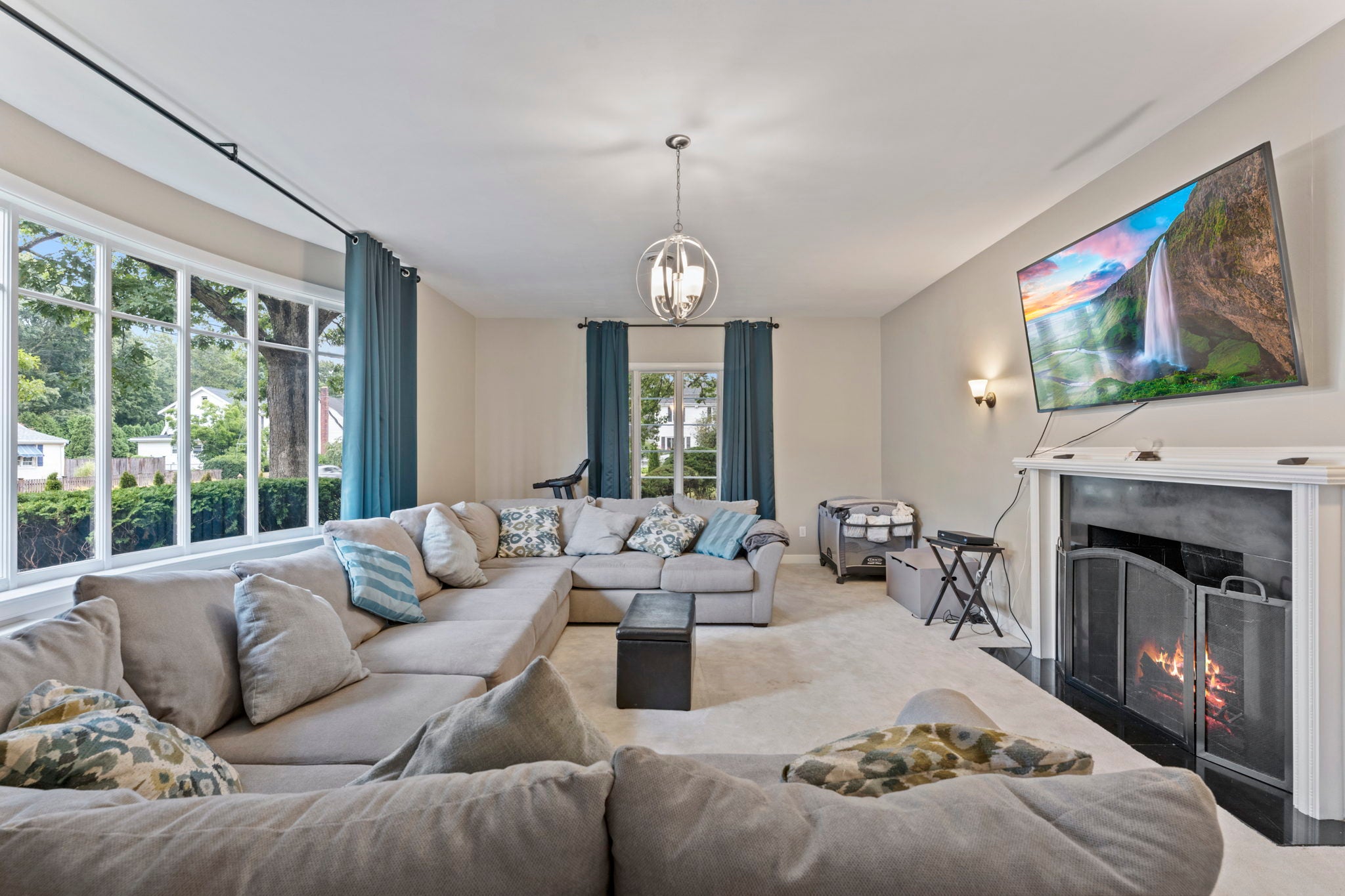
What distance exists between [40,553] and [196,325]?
51.6 inches

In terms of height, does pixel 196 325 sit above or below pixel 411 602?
above

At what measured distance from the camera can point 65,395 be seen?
2.49m

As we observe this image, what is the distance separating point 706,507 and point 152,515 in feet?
11.2

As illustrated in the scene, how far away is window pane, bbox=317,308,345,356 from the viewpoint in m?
3.93

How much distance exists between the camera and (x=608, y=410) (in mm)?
5816

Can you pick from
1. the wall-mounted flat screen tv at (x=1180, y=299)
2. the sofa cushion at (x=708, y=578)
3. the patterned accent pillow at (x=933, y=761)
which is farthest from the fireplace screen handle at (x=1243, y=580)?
the sofa cushion at (x=708, y=578)

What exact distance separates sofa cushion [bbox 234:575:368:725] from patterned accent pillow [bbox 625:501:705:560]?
8.32ft

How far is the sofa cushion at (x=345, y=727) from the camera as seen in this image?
1.58 metres

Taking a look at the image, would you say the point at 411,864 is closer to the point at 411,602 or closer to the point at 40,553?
the point at 411,602

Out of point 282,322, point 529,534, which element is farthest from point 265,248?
point 529,534

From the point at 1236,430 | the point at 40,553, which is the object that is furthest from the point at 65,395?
the point at 1236,430

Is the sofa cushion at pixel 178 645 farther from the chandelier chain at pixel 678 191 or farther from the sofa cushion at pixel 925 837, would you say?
the chandelier chain at pixel 678 191

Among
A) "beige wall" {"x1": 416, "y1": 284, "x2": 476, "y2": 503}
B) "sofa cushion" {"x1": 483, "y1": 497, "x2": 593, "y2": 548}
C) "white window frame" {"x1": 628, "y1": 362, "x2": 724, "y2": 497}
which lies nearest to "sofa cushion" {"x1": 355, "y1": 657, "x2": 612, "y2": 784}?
"sofa cushion" {"x1": 483, "y1": 497, "x2": 593, "y2": 548}

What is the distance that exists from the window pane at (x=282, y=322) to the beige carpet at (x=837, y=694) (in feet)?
8.57
